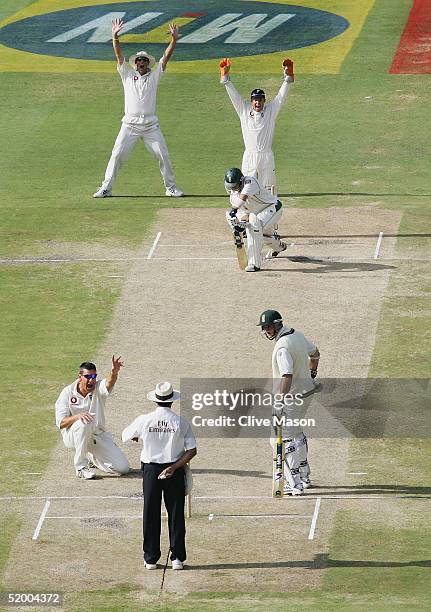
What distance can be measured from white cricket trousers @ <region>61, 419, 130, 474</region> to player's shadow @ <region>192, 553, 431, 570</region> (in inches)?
88.4

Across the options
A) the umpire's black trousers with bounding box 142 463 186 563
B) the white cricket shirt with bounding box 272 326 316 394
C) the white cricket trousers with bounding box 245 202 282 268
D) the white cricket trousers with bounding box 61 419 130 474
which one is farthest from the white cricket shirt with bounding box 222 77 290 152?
the umpire's black trousers with bounding box 142 463 186 563

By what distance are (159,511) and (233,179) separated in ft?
27.0

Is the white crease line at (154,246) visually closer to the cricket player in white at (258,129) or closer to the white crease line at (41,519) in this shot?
the cricket player in white at (258,129)

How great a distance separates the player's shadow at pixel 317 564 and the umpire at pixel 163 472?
371mm

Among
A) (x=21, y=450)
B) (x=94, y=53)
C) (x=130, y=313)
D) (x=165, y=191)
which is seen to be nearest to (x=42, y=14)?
(x=94, y=53)

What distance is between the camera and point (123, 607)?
14.6 meters

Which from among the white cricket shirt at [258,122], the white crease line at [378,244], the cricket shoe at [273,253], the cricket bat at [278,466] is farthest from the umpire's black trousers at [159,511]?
the white cricket shirt at [258,122]

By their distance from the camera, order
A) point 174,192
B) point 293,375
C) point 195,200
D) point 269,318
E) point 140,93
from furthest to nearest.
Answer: point 174,192 → point 195,200 → point 140,93 → point 293,375 → point 269,318

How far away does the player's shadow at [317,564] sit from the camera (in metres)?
15.3

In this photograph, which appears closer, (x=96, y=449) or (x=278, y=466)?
(x=278, y=466)

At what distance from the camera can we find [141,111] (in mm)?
26641

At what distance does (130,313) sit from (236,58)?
13993 mm

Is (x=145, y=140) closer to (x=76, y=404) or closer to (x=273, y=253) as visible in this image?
(x=273, y=253)

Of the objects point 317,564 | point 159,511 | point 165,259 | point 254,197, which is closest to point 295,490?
point 317,564
